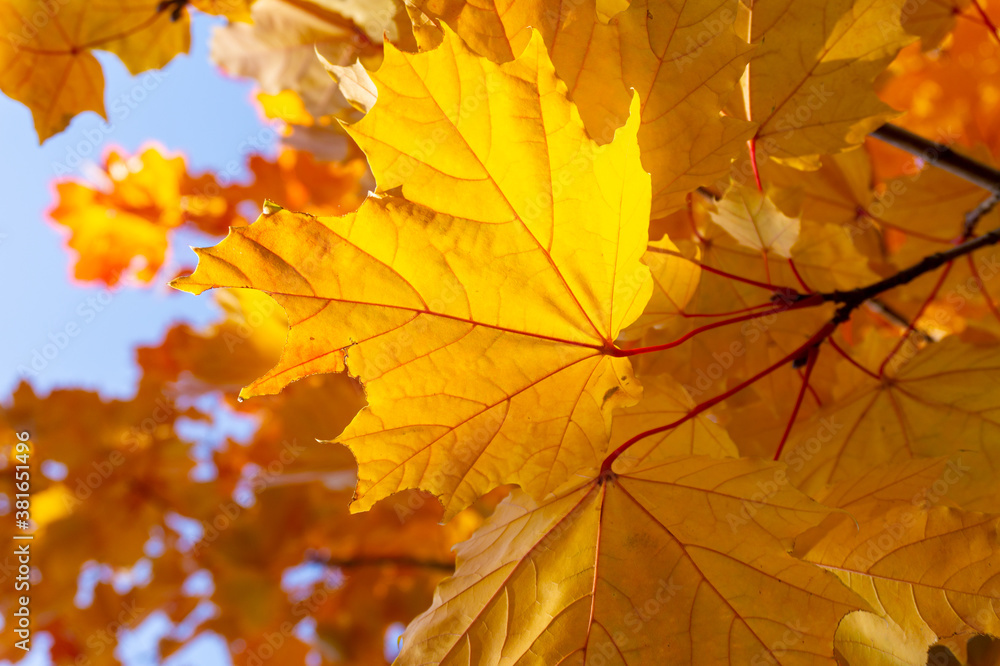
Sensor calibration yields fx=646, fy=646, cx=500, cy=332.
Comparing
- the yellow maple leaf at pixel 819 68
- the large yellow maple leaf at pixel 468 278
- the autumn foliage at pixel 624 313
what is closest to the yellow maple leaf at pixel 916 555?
the autumn foliage at pixel 624 313

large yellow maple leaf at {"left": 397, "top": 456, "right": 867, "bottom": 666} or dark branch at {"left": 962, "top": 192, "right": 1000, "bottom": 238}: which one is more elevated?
dark branch at {"left": 962, "top": 192, "right": 1000, "bottom": 238}

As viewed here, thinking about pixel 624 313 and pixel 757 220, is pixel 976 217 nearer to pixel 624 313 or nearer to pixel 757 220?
pixel 757 220

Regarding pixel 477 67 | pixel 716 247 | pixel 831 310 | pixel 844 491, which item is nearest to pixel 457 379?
pixel 477 67

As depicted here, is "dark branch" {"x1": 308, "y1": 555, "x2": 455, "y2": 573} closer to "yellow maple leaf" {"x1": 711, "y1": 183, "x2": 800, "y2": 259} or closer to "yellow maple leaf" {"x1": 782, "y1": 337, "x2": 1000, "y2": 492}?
"yellow maple leaf" {"x1": 782, "y1": 337, "x2": 1000, "y2": 492}

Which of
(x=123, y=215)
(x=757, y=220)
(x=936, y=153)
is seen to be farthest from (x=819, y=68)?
(x=123, y=215)

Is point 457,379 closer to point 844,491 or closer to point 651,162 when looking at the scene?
point 651,162

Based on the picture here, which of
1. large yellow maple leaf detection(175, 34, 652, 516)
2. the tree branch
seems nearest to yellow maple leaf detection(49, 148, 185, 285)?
large yellow maple leaf detection(175, 34, 652, 516)

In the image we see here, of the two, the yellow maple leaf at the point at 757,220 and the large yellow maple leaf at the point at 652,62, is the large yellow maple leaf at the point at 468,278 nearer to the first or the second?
the large yellow maple leaf at the point at 652,62
